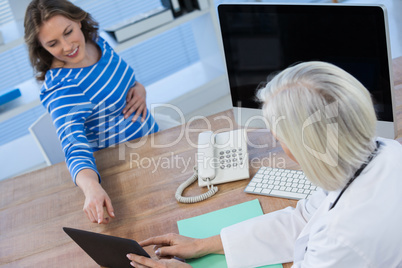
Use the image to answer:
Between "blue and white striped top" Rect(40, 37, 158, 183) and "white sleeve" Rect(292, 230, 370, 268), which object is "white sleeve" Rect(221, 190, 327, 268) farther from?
"blue and white striped top" Rect(40, 37, 158, 183)

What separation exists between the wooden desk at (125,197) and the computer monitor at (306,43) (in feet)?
0.78

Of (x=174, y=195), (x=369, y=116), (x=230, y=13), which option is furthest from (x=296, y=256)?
(x=230, y=13)

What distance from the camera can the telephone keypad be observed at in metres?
1.49

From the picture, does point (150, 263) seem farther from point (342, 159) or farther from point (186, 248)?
point (342, 159)

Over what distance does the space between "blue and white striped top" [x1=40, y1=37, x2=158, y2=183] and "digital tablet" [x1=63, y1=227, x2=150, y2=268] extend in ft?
1.29

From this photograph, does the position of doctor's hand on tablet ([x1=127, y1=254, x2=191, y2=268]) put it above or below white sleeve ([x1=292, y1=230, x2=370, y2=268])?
below

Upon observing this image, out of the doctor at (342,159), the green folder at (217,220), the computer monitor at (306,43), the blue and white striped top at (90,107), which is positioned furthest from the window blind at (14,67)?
the doctor at (342,159)

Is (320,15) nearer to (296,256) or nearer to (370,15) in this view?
(370,15)

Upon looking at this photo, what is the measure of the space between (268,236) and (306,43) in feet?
1.85

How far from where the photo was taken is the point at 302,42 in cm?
132

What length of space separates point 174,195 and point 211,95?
188 cm

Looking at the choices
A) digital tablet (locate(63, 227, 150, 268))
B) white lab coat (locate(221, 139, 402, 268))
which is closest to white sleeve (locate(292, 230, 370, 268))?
white lab coat (locate(221, 139, 402, 268))

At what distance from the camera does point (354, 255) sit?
89cm

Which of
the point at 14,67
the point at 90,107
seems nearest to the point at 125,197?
the point at 90,107
